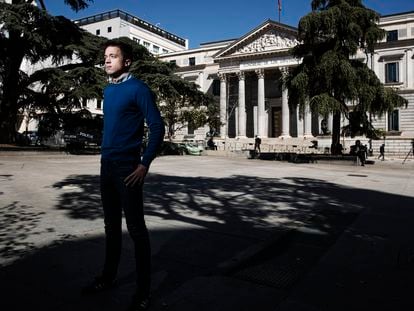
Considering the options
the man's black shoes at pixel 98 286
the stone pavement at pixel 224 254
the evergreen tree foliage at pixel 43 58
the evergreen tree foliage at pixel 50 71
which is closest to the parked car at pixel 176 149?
the evergreen tree foliage at pixel 50 71

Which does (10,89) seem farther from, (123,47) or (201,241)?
(123,47)

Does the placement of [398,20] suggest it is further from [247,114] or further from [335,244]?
[335,244]

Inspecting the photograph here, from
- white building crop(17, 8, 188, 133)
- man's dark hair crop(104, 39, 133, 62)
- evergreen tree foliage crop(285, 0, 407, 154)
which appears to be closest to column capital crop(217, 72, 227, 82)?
white building crop(17, 8, 188, 133)

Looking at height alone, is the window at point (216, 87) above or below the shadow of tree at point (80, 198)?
above

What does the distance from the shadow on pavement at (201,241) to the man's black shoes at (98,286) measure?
8 cm

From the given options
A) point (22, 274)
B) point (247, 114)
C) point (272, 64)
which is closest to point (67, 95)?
point (22, 274)

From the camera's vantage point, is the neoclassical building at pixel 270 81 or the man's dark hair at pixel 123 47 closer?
the man's dark hair at pixel 123 47

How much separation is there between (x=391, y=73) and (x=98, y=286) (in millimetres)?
53024

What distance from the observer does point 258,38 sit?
53.8 m

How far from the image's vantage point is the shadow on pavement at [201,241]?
310cm

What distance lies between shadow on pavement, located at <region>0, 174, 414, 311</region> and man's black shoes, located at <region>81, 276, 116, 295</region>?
3.3 inches

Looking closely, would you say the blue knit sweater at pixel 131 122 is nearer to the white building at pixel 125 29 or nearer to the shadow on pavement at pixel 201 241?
the shadow on pavement at pixel 201 241

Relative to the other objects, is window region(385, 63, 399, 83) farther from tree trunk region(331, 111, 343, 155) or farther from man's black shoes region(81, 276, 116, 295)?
man's black shoes region(81, 276, 116, 295)

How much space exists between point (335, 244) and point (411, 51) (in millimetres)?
50229
